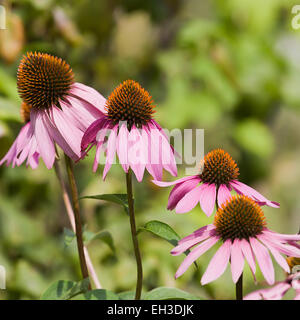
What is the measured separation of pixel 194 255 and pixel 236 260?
0.10ft

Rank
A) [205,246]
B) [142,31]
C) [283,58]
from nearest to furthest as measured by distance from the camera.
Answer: [205,246] → [142,31] → [283,58]

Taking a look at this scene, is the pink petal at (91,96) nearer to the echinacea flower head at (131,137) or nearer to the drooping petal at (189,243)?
the echinacea flower head at (131,137)

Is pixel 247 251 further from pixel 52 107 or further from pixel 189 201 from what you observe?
pixel 52 107

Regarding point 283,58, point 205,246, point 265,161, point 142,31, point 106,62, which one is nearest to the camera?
point 205,246

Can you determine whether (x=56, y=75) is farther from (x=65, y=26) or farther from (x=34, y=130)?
(x=65, y=26)

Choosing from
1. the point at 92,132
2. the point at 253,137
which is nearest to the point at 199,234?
the point at 92,132

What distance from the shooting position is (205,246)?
396 millimetres

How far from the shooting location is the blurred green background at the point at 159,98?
42.6 inches

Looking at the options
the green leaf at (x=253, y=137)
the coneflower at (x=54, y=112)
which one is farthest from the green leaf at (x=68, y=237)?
the green leaf at (x=253, y=137)

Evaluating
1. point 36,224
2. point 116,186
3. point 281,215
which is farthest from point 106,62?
point 281,215

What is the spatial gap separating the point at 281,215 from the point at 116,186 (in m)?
0.92

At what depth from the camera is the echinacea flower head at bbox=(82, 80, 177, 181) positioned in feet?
1.31

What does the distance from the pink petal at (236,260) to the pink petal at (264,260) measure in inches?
0.4

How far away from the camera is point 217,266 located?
0.38 meters
